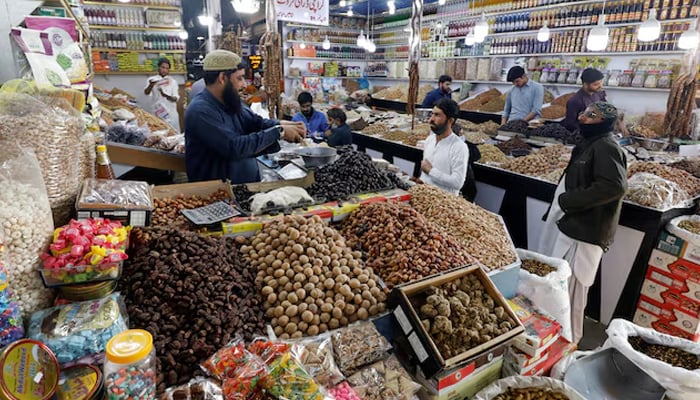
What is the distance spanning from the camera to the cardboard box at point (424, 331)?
1473 mm

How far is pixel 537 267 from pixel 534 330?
0.81m

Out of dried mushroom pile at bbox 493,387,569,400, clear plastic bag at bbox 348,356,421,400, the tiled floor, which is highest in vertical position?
clear plastic bag at bbox 348,356,421,400

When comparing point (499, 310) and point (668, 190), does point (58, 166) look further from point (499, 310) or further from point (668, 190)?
point (668, 190)

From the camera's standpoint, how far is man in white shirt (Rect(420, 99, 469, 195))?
11.1 ft

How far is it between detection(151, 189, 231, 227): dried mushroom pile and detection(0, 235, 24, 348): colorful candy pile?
907mm

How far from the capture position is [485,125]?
646 centimetres

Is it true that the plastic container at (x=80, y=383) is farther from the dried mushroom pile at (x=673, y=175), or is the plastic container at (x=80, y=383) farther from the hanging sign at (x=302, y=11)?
the hanging sign at (x=302, y=11)

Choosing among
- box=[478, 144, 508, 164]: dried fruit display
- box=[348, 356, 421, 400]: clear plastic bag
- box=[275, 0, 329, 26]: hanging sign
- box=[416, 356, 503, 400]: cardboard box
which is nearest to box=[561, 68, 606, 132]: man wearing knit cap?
box=[478, 144, 508, 164]: dried fruit display

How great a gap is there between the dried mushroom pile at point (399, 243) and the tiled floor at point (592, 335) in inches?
67.9

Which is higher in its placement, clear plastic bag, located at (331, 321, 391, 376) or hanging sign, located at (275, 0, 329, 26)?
hanging sign, located at (275, 0, 329, 26)

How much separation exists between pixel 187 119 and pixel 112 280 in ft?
5.76

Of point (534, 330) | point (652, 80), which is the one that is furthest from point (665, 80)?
point (534, 330)

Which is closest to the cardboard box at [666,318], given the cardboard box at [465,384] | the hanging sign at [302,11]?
the cardboard box at [465,384]

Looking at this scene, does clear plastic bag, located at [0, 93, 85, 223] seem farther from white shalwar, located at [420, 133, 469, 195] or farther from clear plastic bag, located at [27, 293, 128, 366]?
white shalwar, located at [420, 133, 469, 195]
